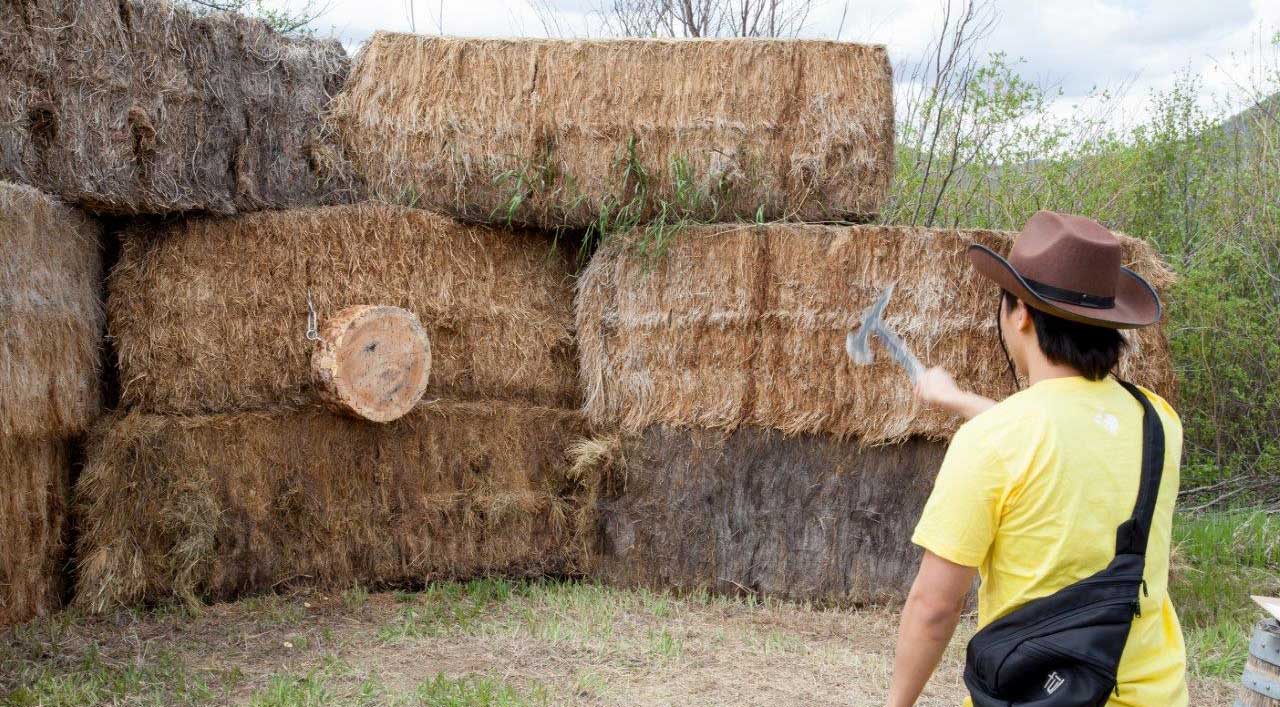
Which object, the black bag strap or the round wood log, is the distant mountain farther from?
the black bag strap

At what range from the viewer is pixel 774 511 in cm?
583

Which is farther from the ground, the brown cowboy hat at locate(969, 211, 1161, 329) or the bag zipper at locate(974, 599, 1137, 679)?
the brown cowboy hat at locate(969, 211, 1161, 329)

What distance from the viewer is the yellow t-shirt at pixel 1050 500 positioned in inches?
76.8

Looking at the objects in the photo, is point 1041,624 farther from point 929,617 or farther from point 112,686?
point 112,686

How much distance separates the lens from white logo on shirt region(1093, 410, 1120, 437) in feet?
6.54

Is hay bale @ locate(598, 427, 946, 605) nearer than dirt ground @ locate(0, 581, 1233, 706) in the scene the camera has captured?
No

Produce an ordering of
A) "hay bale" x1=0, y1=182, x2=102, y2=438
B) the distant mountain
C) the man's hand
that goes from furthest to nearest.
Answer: the distant mountain, "hay bale" x1=0, y1=182, x2=102, y2=438, the man's hand

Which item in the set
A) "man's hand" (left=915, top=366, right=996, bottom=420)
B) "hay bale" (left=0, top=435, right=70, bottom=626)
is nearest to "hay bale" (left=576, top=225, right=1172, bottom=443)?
"hay bale" (left=0, top=435, right=70, bottom=626)

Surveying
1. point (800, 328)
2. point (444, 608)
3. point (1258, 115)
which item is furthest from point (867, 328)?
point (1258, 115)

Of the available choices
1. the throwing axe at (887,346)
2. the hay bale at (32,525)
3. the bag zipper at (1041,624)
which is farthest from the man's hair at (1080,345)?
the hay bale at (32,525)

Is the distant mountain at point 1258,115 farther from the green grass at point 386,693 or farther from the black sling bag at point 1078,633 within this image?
the black sling bag at point 1078,633

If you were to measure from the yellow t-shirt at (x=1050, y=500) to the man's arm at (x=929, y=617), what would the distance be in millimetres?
35

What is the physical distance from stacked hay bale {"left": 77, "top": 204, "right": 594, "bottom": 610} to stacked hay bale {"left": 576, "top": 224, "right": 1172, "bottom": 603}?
419mm

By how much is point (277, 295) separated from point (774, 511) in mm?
2803
